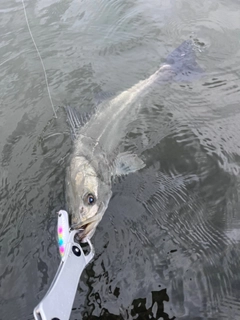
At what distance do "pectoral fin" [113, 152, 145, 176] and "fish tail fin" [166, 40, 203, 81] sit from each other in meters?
1.89

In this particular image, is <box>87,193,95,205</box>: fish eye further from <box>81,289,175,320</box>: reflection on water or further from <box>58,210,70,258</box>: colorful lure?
<box>81,289,175,320</box>: reflection on water

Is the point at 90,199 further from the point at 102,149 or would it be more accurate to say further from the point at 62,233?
the point at 102,149

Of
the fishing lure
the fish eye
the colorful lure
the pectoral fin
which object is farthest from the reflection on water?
the pectoral fin

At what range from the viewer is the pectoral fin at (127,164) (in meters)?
3.93

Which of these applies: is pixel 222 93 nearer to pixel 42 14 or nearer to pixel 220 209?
pixel 220 209

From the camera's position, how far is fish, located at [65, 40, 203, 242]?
332cm

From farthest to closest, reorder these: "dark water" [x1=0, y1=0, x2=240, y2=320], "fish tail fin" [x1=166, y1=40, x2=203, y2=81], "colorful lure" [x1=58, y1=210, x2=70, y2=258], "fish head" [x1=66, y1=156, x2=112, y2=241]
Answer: "fish tail fin" [x1=166, y1=40, x2=203, y2=81]
"fish head" [x1=66, y1=156, x2=112, y2=241]
"dark water" [x1=0, y1=0, x2=240, y2=320]
"colorful lure" [x1=58, y1=210, x2=70, y2=258]

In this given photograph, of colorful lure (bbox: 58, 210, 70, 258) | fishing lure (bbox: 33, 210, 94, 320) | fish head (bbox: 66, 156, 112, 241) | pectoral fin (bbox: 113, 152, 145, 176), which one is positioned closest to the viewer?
fishing lure (bbox: 33, 210, 94, 320)

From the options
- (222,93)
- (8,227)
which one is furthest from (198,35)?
(8,227)

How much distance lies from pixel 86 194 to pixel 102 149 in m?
0.96

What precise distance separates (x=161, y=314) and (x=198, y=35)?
5.16m

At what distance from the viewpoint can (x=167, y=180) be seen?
3785 mm

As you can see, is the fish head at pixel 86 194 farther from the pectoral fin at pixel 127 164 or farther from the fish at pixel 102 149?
the pectoral fin at pixel 127 164

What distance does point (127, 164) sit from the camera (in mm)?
3957
